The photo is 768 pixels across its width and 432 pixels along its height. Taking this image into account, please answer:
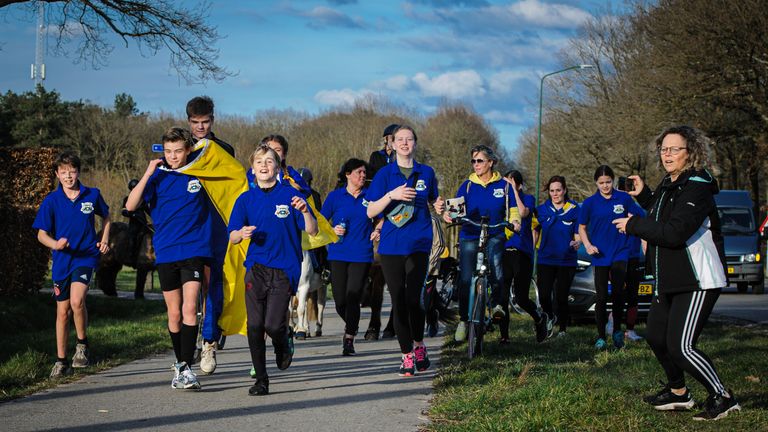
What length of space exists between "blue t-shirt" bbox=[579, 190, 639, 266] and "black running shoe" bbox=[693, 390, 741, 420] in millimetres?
4881

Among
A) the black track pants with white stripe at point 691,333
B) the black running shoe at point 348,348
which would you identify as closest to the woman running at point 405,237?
the black running shoe at point 348,348

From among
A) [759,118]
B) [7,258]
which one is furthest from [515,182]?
[759,118]

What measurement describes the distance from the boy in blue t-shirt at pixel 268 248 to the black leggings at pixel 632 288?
4974 mm

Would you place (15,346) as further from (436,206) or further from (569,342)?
(569,342)

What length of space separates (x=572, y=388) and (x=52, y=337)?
23.5ft

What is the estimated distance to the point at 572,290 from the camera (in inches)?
578

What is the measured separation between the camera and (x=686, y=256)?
21.6 feet

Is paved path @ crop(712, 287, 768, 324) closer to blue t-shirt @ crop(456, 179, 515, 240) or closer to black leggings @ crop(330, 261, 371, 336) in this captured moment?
blue t-shirt @ crop(456, 179, 515, 240)

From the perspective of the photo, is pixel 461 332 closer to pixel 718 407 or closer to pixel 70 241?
pixel 70 241

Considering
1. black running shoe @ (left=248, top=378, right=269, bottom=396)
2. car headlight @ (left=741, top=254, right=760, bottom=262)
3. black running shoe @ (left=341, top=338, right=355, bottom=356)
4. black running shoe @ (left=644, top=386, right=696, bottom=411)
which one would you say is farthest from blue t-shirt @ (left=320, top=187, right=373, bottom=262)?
car headlight @ (left=741, top=254, right=760, bottom=262)

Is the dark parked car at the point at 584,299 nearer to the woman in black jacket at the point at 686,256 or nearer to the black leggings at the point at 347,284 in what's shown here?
the black leggings at the point at 347,284

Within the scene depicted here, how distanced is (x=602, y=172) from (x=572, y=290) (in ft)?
11.8

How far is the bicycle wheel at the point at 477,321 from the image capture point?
9.66 metres

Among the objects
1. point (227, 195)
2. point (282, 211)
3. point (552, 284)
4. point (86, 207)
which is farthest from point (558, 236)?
point (86, 207)
